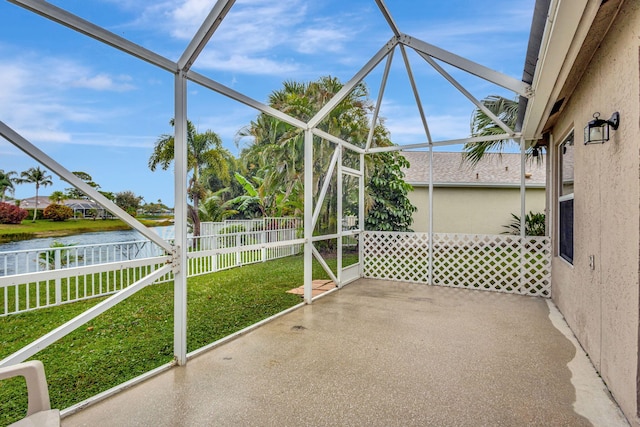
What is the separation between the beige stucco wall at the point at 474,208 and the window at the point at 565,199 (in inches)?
271

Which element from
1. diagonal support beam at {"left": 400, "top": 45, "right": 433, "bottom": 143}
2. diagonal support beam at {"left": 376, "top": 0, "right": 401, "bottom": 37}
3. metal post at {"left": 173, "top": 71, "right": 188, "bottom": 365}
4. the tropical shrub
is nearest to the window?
diagonal support beam at {"left": 400, "top": 45, "right": 433, "bottom": 143}

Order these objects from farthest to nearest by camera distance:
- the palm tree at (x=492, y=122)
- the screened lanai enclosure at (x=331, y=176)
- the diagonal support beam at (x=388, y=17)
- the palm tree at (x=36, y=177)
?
the palm tree at (x=492, y=122) → the diagonal support beam at (x=388, y=17) → the screened lanai enclosure at (x=331, y=176) → the palm tree at (x=36, y=177)

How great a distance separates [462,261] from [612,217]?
474cm

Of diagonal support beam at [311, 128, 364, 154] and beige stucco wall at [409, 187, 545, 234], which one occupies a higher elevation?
diagonal support beam at [311, 128, 364, 154]

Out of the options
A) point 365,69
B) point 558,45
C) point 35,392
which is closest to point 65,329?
point 35,392

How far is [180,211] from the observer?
3.27m

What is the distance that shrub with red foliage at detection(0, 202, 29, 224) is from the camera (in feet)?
8.26

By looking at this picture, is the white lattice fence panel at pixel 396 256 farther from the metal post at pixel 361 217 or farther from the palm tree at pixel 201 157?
the palm tree at pixel 201 157

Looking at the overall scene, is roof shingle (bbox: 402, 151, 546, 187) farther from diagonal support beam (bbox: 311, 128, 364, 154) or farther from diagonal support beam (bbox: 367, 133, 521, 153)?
diagonal support beam (bbox: 311, 128, 364, 154)

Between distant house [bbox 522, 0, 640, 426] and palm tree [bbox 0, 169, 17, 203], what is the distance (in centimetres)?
389

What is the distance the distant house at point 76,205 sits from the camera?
2666mm

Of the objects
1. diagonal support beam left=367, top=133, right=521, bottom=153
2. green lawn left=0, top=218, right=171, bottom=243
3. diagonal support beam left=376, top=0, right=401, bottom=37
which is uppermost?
diagonal support beam left=376, top=0, right=401, bottom=37

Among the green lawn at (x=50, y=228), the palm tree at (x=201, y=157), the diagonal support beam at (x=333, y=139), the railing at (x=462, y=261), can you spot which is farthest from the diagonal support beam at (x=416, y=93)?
the palm tree at (x=201, y=157)

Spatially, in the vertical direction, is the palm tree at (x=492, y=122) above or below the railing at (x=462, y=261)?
above
